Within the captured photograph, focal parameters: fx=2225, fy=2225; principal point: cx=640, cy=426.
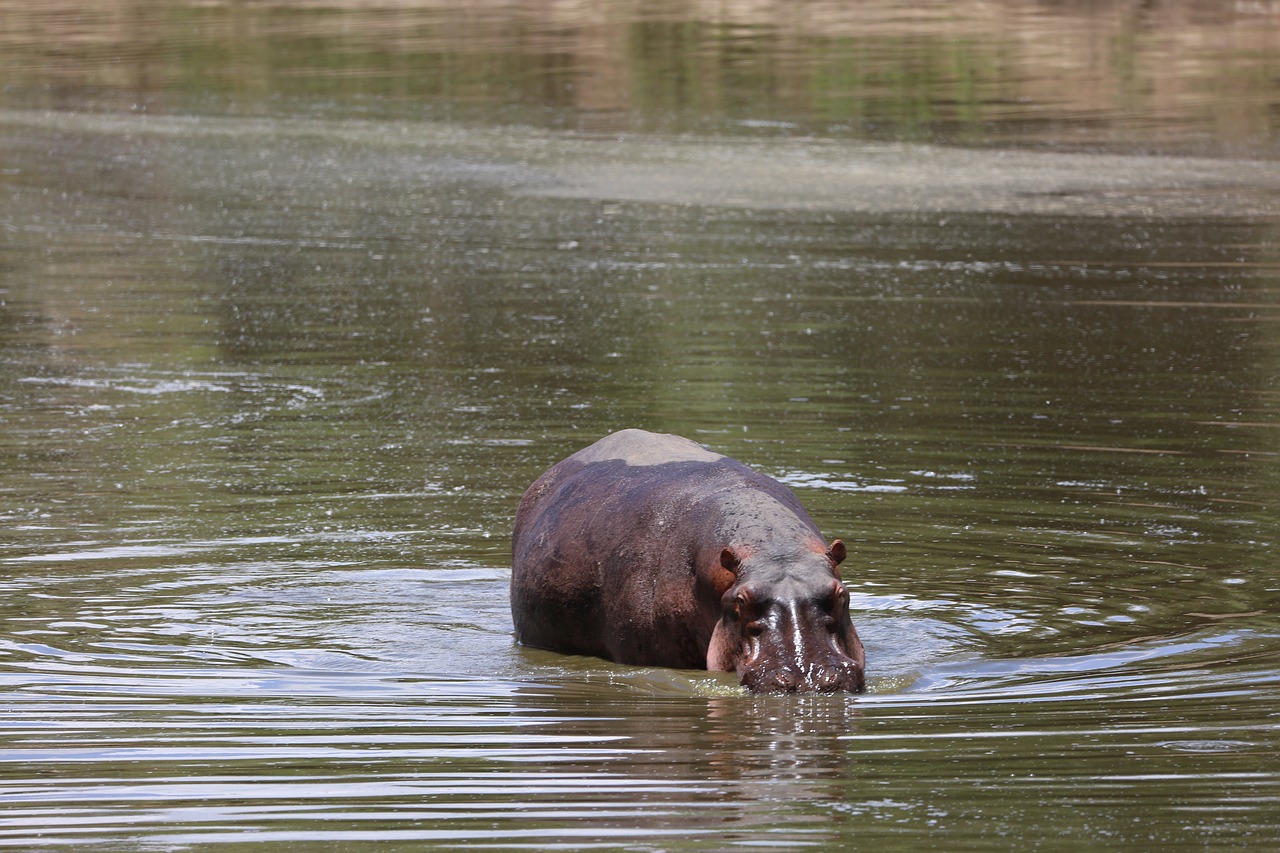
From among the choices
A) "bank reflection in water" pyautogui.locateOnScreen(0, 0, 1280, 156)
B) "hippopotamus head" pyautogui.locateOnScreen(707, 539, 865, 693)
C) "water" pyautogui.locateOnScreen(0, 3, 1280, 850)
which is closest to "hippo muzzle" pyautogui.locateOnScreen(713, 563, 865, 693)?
"hippopotamus head" pyautogui.locateOnScreen(707, 539, 865, 693)

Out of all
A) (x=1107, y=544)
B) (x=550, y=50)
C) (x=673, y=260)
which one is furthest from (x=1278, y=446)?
(x=550, y=50)

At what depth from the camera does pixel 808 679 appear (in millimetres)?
7797

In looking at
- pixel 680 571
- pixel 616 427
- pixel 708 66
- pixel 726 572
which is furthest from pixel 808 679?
pixel 708 66

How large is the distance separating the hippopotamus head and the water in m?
0.14

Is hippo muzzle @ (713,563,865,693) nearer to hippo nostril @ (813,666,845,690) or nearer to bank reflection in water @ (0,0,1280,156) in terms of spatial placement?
hippo nostril @ (813,666,845,690)

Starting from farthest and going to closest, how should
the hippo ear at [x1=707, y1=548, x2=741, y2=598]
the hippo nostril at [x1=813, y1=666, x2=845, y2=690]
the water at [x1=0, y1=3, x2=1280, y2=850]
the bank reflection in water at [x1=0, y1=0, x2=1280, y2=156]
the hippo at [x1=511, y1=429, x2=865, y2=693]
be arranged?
the bank reflection in water at [x1=0, y1=0, x2=1280, y2=156]
the hippo ear at [x1=707, y1=548, x2=741, y2=598]
the hippo at [x1=511, y1=429, x2=865, y2=693]
the hippo nostril at [x1=813, y1=666, x2=845, y2=690]
the water at [x1=0, y1=3, x2=1280, y2=850]

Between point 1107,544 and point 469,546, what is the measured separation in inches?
123

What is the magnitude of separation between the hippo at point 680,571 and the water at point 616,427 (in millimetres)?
188

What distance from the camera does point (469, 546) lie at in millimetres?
11055

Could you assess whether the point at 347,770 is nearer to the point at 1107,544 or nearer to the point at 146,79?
the point at 1107,544

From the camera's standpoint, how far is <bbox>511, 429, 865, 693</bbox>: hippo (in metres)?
7.95

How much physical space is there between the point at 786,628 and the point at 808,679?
0.23 m

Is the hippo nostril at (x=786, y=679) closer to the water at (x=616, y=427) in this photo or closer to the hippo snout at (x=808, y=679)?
the hippo snout at (x=808, y=679)

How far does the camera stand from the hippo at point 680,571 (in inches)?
313
